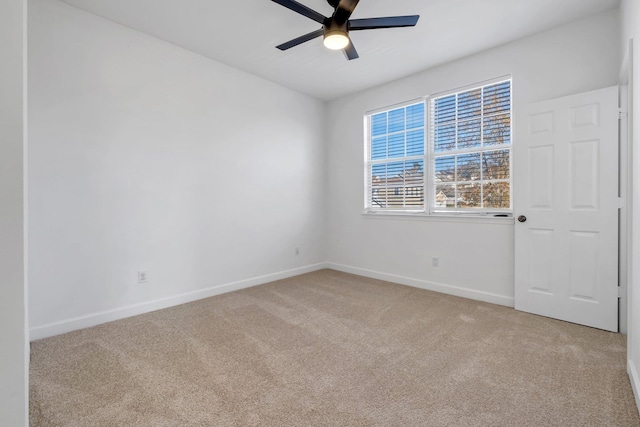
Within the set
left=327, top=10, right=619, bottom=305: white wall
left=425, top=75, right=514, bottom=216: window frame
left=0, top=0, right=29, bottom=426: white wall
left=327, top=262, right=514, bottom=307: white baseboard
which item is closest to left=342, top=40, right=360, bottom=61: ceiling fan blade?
left=327, top=10, right=619, bottom=305: white wall

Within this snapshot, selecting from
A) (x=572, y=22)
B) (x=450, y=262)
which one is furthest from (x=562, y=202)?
(x=572, y=22)

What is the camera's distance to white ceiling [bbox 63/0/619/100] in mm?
2547

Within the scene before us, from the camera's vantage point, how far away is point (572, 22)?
2789 mm

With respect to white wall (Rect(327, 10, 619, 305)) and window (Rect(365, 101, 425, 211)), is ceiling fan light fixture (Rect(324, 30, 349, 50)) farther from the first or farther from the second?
window (Rect(365, 101, 425, 211))

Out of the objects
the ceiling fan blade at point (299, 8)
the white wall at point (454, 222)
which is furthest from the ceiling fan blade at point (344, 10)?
the white wall at point (454, 222)

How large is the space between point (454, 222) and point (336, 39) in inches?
97.2

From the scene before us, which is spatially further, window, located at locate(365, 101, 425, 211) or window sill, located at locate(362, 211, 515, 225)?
window, located at locate(365, 101, 425, 211)

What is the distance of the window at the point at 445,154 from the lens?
131 inches

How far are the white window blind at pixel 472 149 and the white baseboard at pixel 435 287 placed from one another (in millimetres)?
947

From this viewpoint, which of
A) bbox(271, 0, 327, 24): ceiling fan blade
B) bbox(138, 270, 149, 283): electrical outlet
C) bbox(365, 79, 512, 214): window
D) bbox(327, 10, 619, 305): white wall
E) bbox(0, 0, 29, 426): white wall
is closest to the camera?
bbox(0, 0, 29, 426): white wall

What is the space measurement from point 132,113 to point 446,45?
10.9 ft

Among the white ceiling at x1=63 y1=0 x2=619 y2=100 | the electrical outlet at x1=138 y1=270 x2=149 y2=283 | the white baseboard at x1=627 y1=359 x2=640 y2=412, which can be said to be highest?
the white ceiling at x1=63 y1=0 x2=619 y2=100

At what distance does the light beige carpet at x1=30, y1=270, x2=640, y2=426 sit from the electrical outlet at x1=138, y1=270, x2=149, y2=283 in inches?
15.2

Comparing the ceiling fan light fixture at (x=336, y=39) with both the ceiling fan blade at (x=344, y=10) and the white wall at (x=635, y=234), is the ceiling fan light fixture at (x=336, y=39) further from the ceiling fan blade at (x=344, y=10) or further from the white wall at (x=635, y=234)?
the white wall at (x=635, y=234)
